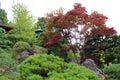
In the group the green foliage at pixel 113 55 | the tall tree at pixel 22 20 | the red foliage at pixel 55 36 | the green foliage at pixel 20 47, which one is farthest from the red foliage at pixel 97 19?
the tall tree at pixel 22 20

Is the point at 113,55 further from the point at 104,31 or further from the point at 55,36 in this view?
the point at 55,36

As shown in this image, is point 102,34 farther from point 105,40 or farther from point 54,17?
point 54,17

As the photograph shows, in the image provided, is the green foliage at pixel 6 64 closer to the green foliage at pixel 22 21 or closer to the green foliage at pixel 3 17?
the green foliage at pixel 22 21

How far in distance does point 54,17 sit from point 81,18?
5.00ft

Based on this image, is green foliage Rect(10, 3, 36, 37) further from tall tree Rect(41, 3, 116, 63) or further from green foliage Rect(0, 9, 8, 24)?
tall tree Rect(41, 3, 116, 63)

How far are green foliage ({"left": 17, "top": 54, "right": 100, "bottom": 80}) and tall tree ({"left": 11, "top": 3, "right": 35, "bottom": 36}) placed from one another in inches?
634

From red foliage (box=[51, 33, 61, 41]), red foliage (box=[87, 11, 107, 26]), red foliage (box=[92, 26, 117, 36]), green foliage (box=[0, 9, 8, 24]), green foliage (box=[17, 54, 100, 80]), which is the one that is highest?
green foliage (box=[0, 9, 8, 24])

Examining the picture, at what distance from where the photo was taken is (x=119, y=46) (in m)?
16.8

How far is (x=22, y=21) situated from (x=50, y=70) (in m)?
16.8

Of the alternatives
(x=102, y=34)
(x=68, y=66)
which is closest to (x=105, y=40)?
(x=102, y=34)

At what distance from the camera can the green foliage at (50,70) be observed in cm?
759

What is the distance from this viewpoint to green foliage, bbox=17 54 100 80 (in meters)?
7.59

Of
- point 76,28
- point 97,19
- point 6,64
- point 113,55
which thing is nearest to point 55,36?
point 76,28

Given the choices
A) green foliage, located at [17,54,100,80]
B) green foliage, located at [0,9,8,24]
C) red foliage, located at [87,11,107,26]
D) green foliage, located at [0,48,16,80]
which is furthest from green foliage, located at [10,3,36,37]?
green foliage, located at [17,54,100,80]
